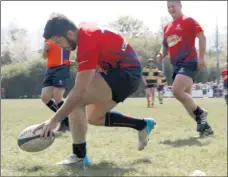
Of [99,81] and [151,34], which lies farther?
[151,34]

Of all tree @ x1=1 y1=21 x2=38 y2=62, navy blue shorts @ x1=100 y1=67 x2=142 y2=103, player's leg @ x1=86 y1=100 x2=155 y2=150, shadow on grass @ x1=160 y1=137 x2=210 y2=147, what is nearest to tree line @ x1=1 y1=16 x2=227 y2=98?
tree @ x1=1 y1=21 x2=38 y2=62

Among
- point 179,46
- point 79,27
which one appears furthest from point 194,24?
point 79,27

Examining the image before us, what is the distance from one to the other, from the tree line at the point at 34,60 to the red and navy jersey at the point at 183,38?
30.9m

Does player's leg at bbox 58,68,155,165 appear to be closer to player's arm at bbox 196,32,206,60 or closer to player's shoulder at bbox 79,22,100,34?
player's shoulder at bbox 79,22,100,34

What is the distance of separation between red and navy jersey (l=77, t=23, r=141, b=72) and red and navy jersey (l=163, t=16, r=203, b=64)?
233 cm

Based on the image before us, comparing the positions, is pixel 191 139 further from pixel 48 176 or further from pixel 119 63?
pixel 48 176

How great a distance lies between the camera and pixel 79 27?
415 cm

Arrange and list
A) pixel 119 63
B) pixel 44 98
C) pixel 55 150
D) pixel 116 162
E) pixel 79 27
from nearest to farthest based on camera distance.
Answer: pixel 79 27
pixel 119 63
pixel 116 162
pixel 55 150
pixel 44 98

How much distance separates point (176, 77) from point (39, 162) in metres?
2.79

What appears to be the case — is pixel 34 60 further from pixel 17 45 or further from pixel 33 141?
pixel 33 141

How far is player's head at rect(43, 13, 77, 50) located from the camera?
13.0 feet

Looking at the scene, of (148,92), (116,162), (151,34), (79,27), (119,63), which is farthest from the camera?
(151,34)

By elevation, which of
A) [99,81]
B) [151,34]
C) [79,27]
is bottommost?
[151,34]

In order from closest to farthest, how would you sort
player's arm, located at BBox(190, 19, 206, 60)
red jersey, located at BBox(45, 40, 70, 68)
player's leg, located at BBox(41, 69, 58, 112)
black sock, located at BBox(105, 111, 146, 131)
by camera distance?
black sock, located at BBox(105, 111, 146, 131), player's arm, located at BBox(190, 19, 206, 60), red jersey, located at BBox(45, 40, 70, 68), player's leg, located at BBox(41, 69, 58, 112)
